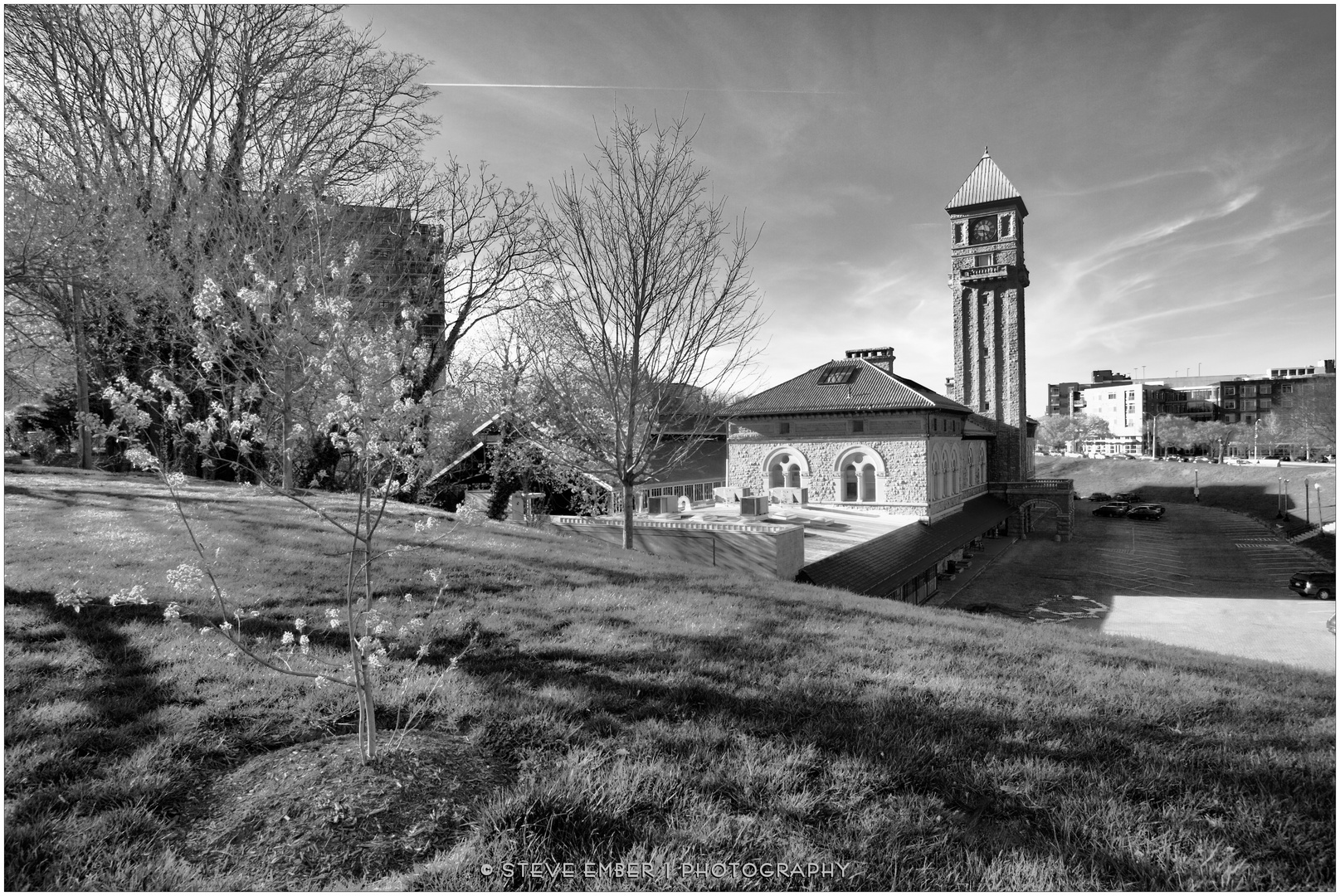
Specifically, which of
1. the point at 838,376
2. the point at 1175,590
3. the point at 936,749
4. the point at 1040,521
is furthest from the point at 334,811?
the point at 1040,521

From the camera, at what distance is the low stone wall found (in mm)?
13273

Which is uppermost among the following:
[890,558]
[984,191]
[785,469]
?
[984,191]

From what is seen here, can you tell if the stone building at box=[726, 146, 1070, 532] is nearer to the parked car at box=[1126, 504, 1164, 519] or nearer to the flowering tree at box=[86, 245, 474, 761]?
the parked car at box=[1126, 504, 1164, 519]

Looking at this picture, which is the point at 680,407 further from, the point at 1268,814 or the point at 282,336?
the point at 1268,814

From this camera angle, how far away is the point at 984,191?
131 feet

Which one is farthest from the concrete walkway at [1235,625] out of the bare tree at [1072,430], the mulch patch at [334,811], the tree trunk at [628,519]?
the bare tree at [1072,430]

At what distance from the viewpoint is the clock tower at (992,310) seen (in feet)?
131

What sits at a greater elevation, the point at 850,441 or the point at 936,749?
the point at 850,441

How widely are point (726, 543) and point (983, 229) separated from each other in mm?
37079

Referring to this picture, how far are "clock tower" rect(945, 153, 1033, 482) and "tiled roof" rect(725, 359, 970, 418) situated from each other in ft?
42.1

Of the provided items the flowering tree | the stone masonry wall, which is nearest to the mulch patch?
the flowering tree

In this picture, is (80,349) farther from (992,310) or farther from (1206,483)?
(1206,483)

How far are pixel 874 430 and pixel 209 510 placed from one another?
2344 centimetres

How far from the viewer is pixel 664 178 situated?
10453mm
